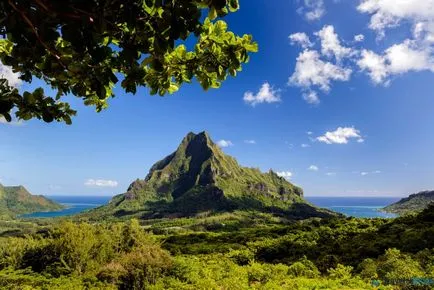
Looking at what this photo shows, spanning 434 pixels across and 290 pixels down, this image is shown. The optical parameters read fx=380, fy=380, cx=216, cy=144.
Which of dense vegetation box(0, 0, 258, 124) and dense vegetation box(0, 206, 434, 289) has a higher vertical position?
dense vegetation box(0, 0, 258, 124)

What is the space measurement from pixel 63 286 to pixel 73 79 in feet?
42.2

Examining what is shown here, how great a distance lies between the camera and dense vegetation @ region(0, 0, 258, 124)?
83.0 inches

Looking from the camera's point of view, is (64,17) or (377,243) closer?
(64,17)

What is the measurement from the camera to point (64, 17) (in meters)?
2.06

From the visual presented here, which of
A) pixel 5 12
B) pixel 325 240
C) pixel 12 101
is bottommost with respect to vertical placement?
pixel 325 240

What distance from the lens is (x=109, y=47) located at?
96.3 inches

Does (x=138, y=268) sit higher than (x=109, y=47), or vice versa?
(x=109, y=47)

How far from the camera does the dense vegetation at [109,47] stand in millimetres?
2109

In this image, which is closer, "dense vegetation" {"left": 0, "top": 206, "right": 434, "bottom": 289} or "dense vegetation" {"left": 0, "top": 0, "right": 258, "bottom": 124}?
"dense vegetation" {"left": 0, "top": 0, "right": 258, "bottom": 124}

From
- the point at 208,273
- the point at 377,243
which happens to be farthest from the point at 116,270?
the point at 377,243

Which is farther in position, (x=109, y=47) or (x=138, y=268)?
(x=138, y=268)

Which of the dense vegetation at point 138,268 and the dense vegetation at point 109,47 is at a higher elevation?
the dense vegetation at point 109,47

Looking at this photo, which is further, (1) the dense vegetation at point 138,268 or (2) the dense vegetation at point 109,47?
(1) the dense vegetation at point 138,268

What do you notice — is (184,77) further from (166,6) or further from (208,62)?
(166,6)
